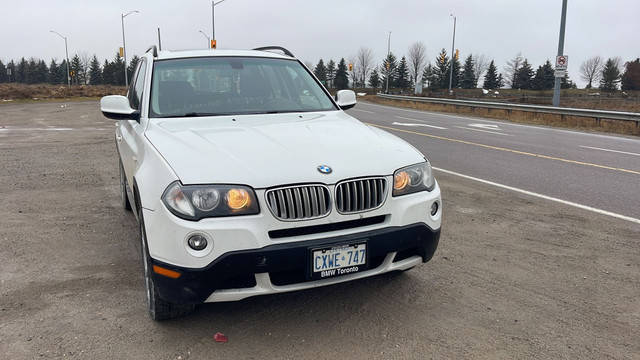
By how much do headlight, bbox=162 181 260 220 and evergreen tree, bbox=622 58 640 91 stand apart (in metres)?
93.0

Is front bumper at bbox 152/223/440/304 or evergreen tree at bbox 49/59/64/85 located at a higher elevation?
evergreen tree at bbox 49/59/64/85

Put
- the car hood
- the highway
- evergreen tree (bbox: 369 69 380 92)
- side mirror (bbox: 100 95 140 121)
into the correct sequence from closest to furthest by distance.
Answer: the car hood < side mirror (bbox: 100 95 140 121) < the highway < evergreen tree (bbox: 369 69 380 92)

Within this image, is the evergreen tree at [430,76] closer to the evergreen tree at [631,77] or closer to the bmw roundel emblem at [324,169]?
the evergreen tree at [631,77]

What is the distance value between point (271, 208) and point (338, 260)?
0.50m

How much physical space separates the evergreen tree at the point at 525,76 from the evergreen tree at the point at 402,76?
20799 mm

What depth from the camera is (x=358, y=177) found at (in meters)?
3.02

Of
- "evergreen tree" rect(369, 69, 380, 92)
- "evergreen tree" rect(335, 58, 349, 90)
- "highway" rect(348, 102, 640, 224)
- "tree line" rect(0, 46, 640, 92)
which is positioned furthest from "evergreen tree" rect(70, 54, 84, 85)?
"highway" rect(348, 102, 640, 224)

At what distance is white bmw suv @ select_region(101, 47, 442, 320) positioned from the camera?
2.76m

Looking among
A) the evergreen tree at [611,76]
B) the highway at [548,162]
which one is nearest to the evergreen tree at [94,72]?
the evergreen tree at [611,76]

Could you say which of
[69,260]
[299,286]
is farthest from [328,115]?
[69,260]

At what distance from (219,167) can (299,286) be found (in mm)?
824

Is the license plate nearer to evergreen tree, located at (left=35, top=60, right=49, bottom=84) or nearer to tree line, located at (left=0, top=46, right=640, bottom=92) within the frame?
tree line, located at (left=0, top=46, right=640, bottom=92)

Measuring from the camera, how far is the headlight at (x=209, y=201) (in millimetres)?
2760

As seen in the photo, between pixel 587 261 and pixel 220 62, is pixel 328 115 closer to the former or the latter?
pixel 220 62
